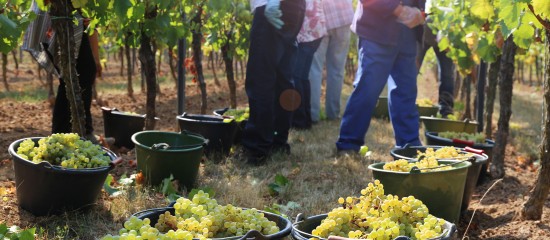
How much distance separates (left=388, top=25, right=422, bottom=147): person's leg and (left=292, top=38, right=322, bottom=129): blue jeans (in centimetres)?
160

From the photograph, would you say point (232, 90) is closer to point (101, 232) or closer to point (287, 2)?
point (287, 2)

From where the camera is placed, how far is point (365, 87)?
4453 mm

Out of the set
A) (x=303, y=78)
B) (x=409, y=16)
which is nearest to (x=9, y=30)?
(x=409, y=16)

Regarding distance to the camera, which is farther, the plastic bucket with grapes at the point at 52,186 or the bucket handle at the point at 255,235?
the plastic bucket with grapes at the point at 52,186

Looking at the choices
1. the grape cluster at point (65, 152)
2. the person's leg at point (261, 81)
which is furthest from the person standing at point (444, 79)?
the grape cluster at point (65, 152)

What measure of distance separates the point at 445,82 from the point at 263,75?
12.2 feet

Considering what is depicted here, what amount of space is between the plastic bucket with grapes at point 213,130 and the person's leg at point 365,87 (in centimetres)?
84

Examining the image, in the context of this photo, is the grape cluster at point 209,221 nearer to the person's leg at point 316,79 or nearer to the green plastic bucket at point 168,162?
the green plastic bucket at point 168,162

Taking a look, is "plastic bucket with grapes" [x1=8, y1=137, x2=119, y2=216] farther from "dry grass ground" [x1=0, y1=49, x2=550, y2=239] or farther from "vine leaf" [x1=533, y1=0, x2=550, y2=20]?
"vine leaf" [x1=533, y1=0, x2=550, y2=20]

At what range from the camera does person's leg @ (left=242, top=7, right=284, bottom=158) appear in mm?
4121

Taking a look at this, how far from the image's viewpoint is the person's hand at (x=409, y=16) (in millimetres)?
4293

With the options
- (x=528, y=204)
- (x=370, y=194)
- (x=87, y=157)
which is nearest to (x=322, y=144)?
(x=528, y=204)

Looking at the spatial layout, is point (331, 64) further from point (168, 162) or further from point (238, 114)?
point (168, 162)

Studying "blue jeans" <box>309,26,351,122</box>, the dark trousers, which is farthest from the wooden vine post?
"blue jeans" <box>309,26,351,122</box>
